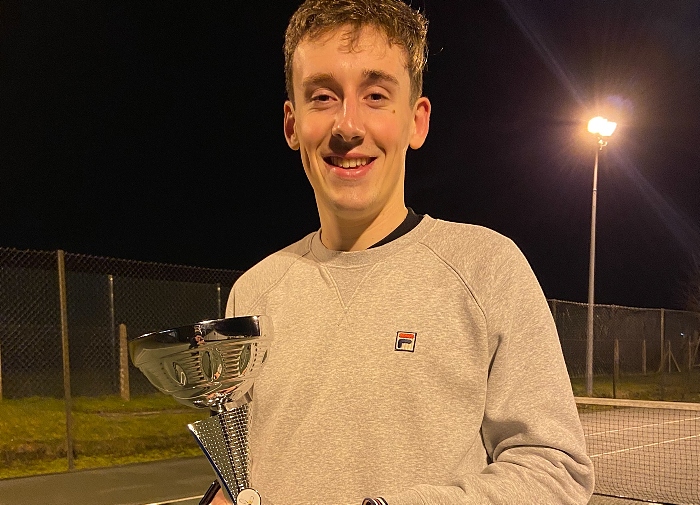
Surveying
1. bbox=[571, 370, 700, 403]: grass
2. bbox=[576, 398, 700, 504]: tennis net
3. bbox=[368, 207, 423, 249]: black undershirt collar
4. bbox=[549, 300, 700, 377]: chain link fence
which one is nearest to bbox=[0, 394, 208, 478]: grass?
bbox=[576, 398, 700, 504]: tennis net

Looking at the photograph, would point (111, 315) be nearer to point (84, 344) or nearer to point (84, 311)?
point (84, 311)

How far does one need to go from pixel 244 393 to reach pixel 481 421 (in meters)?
0.59

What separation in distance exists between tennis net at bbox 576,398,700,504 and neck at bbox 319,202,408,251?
19.2 feet

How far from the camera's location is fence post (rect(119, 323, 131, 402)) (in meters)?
8.53

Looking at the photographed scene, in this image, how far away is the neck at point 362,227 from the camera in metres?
1.70

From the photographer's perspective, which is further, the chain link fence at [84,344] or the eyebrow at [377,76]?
the chain link fence at [84,344]

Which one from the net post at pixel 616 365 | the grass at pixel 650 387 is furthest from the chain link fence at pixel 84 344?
the net post at pixel 616 365

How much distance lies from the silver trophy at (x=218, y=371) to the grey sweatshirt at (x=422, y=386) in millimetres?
87

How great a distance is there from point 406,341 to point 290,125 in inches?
26.7

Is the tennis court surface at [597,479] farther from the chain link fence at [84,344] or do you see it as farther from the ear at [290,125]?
the ear at [290,125]

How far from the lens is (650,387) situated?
19.0 meters

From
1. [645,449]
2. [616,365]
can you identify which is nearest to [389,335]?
[645,449]

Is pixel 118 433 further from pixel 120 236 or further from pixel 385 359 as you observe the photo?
pixel 120 236

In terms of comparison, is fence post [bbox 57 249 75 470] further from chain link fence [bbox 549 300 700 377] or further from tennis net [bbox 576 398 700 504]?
chain link fence [bbox 549 300 700 377]
